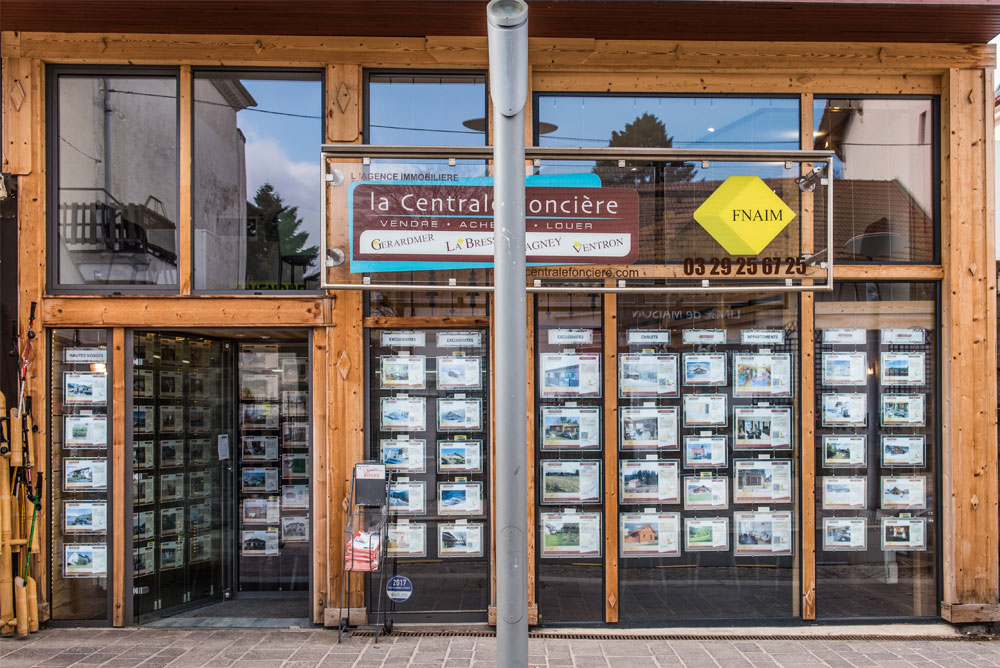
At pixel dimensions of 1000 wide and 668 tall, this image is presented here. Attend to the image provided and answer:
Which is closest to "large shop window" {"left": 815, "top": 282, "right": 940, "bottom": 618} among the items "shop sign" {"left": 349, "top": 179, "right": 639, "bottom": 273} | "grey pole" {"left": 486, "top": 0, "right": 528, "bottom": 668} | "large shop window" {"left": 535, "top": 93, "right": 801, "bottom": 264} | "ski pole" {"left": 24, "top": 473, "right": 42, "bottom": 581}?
"large shop window" {"left": 535, "top": 93, "right": 801, "bottom": 264}

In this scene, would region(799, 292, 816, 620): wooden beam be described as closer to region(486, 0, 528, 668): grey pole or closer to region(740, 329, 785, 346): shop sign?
region(740, 329, 785, 346): shop sign

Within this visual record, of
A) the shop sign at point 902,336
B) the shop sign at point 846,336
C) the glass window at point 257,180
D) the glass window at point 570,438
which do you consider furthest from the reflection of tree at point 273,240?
the shop sign at point 902,336

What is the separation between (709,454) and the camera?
6.24 meters

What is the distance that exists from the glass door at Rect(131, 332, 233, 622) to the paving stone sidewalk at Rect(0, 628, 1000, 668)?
25.4 inches

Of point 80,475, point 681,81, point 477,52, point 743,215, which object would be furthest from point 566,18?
point 80,475

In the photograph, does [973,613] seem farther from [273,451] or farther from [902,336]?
[273,451]

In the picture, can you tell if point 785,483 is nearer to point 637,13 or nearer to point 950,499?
point 950,499

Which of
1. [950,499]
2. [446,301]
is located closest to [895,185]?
[950,499]

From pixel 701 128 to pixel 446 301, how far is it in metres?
2.87

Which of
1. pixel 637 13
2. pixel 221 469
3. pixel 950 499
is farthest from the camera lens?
pixel 221 469

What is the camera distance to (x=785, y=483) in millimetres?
6207

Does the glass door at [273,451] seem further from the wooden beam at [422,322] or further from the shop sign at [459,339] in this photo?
the shop sign at [459,339]

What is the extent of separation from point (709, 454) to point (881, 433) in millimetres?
1632

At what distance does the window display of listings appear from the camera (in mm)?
6113
